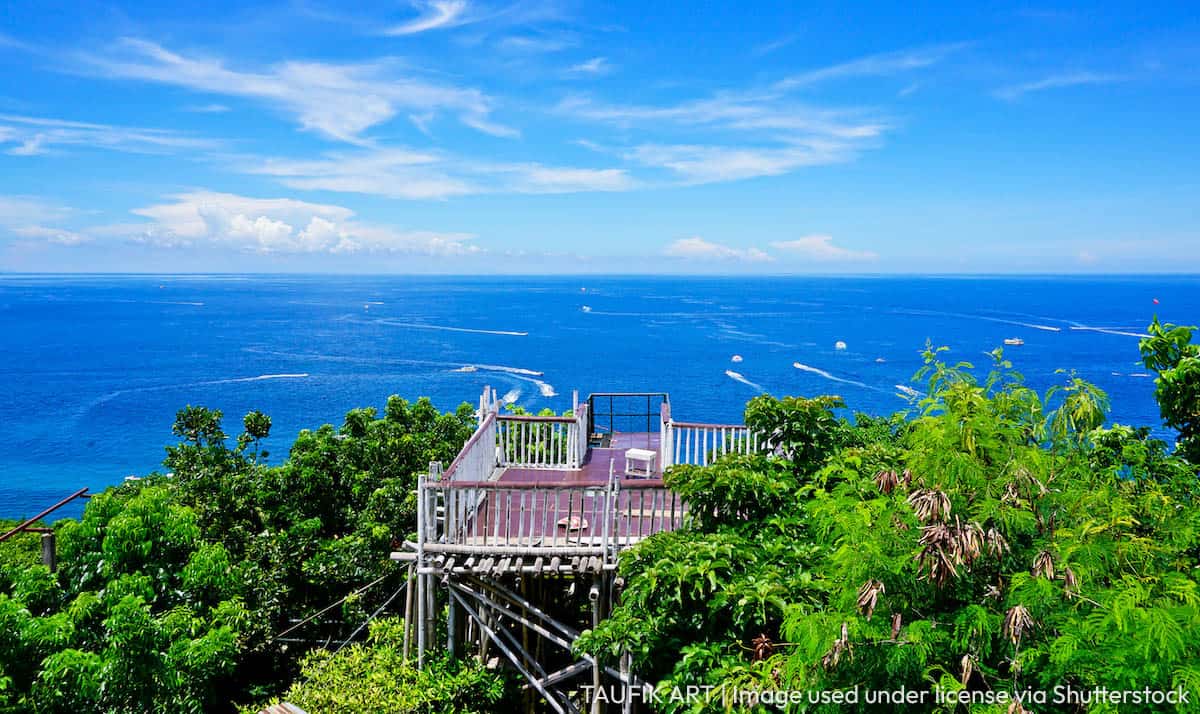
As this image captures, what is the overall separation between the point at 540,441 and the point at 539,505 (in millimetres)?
2595

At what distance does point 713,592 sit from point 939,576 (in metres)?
2.15

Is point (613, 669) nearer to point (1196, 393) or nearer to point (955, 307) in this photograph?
point (1196, 393)

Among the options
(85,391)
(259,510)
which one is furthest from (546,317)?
(259,510)

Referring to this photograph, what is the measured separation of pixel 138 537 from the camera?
27.7 ft

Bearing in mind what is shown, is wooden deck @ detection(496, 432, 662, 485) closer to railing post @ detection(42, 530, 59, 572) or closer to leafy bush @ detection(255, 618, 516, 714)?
leafy bush @ detection(255, 618, 516, 714)

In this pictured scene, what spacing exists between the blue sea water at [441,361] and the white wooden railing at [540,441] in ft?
124

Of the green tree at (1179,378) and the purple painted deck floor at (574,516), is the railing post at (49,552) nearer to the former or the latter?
the purple painted deck floor at (574,516)

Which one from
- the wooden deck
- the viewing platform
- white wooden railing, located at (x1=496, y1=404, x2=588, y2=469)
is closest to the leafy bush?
the viewing platform

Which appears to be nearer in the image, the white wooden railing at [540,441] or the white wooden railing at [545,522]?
the white wooden railing at [545,522]

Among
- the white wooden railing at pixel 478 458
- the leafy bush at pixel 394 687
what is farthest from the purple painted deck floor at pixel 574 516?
the leafy bush at pixel 394 687

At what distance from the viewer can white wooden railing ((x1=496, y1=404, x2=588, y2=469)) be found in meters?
12.9

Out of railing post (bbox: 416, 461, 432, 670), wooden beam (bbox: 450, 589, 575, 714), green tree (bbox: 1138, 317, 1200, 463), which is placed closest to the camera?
green tree (bbox: 1138, 317, 1200, 463)

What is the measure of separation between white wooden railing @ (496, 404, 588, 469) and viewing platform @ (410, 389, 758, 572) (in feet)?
0.08

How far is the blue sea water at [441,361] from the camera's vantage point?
54562mm
